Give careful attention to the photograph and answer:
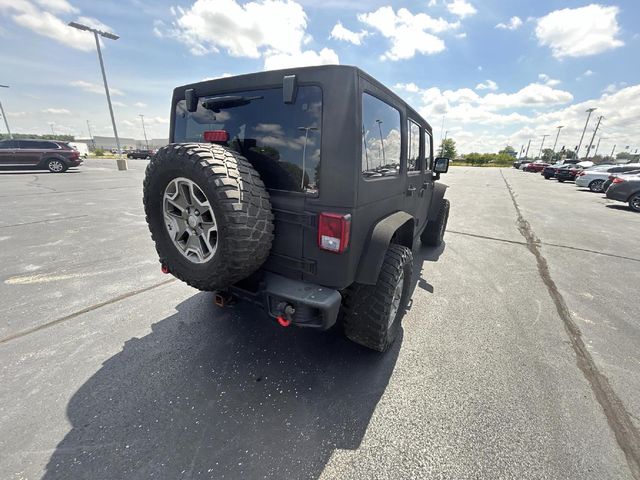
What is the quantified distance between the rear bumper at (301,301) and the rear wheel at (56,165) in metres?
21.2

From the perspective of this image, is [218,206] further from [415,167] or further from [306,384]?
[415,167]

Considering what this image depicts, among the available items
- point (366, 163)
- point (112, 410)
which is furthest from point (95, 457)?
point (366, 163)

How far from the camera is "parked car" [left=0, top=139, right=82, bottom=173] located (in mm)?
14812

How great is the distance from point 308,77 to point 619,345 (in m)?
3.93

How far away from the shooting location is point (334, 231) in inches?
72.2

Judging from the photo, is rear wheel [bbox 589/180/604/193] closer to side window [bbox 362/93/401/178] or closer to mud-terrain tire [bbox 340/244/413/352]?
side window [bbox 362/93/401/178]

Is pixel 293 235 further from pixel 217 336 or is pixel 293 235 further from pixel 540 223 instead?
pixel 540 223

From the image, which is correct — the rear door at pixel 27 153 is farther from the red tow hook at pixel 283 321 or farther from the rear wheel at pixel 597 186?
the rear wheel at pixel 597 186

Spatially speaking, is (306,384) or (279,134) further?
(306,384)

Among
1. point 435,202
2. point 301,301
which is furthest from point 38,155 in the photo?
point 301,301

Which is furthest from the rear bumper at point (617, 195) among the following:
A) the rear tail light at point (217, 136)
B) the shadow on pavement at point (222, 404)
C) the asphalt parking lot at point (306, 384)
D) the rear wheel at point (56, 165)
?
the rear wheel at point (56, 165)

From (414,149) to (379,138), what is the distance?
1.35m

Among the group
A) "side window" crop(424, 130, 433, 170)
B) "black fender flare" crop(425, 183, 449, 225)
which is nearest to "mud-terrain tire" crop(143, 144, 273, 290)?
"side window" crop(424, 130, 433, 170)

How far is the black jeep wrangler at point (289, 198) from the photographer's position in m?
1.80
